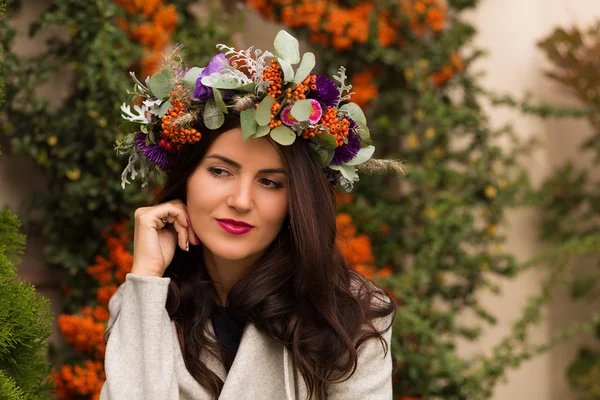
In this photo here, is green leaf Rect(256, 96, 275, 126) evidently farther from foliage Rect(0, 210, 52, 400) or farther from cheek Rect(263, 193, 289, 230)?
foliage Rect(0, 210, 52, 400)

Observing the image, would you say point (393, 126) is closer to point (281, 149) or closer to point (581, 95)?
point (581, 95)

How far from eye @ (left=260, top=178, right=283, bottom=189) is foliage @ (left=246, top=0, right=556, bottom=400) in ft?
4.66

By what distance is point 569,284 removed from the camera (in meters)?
4.18

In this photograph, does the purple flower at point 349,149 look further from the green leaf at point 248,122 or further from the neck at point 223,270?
the neck at point 223,270

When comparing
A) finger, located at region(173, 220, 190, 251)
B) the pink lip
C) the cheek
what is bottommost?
finger, located at region(173, 220, 190, 251)

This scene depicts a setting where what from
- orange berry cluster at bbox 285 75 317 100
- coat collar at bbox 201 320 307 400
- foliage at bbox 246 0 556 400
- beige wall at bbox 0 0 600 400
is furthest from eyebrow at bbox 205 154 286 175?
beige wall at bbox 0 0 600 400

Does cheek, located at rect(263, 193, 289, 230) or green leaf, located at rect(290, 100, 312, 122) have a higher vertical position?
green leaf, located at rect(290, 100, 312, 122)

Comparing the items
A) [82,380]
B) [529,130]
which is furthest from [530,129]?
[82,380]

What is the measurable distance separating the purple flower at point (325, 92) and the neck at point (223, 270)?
1.71ft

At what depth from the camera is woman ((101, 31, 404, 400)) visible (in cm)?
180

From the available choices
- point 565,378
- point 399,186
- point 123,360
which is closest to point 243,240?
point 123,360

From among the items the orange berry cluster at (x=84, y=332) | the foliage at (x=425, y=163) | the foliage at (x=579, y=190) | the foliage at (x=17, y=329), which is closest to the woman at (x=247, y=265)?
the foliage at (x=17, y=329)

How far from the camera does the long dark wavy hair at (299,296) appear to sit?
1864mm

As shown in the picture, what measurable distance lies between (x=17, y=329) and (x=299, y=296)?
0.77 meters
